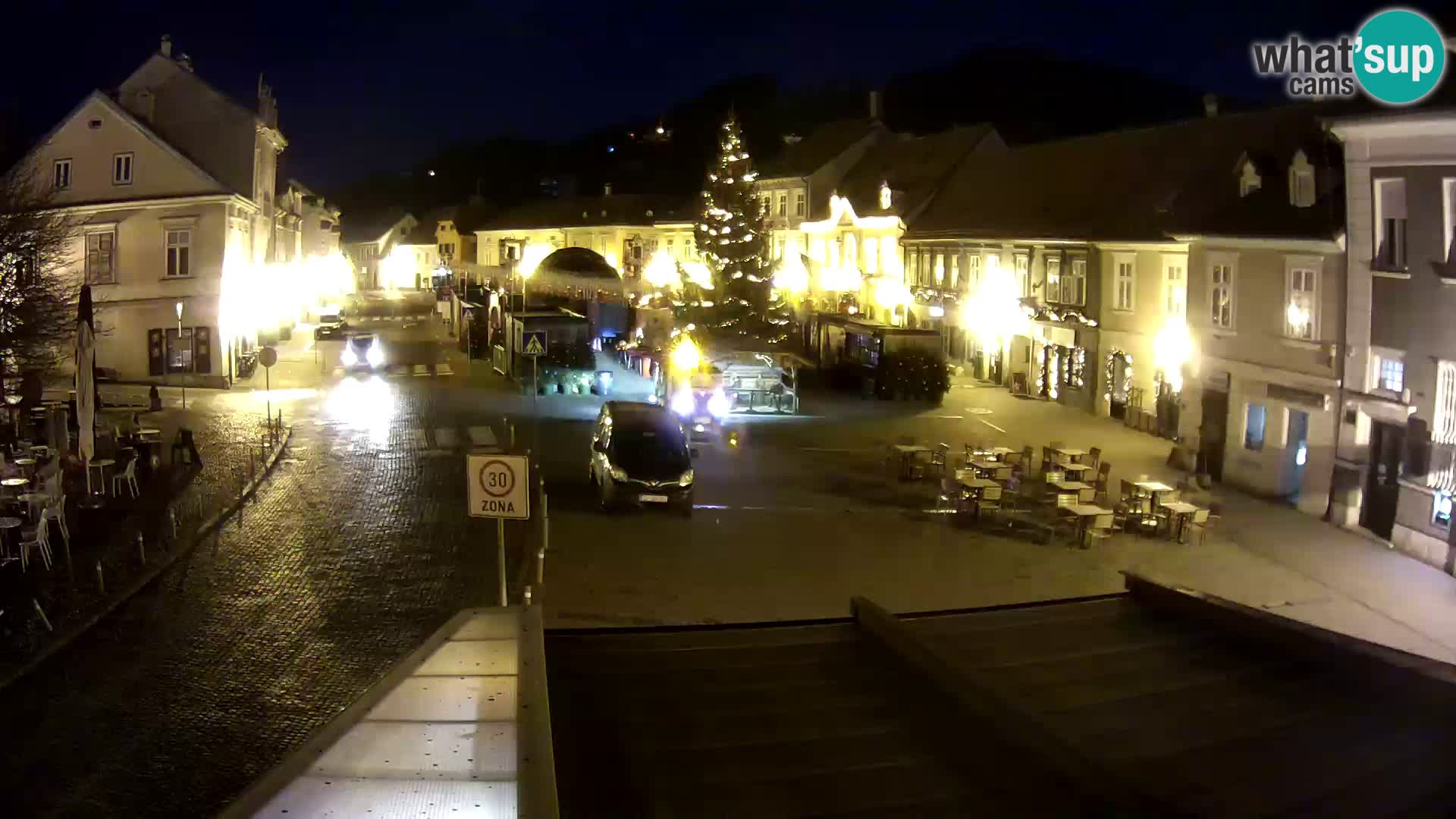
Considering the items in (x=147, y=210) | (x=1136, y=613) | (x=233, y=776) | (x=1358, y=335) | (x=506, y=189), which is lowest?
(x=233, y=776)

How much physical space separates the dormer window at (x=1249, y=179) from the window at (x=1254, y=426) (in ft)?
15.9

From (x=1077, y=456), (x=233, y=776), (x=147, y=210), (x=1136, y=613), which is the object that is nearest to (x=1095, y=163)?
(x=1077, y=456)

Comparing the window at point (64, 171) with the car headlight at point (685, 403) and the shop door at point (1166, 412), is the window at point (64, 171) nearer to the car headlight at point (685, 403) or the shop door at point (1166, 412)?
the car headlight at point (685, 403)

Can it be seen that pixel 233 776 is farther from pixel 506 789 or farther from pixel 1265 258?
pixel 1265 258

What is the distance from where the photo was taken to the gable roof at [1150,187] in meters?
25.0

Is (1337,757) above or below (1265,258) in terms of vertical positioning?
below

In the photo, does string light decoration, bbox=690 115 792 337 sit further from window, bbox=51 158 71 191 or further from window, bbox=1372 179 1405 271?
window, bbox=1372 179 1405 271

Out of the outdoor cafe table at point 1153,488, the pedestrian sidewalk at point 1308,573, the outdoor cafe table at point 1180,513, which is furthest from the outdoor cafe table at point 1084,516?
the outdoor cafe table at point 1153,488

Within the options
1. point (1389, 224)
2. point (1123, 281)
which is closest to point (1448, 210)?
point (1389, 224)

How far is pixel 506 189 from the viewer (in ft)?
479

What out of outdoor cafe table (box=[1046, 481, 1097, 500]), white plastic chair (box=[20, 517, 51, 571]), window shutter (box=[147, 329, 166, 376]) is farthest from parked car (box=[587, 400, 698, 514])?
window shutter (box=[147, 329, 166, 376])

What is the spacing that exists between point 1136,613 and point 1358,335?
14.3 m

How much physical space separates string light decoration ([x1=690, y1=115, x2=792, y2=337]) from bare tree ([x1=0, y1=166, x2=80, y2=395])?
94.3ft

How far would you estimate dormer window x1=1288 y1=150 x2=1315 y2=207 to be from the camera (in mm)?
24062
